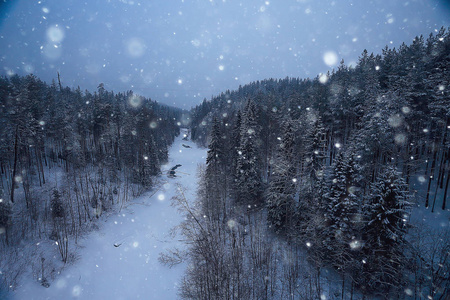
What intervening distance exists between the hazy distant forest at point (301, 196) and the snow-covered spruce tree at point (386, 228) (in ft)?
0.36

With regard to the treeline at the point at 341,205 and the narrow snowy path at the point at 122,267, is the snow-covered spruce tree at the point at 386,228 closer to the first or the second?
the treeline at the point at 341,205

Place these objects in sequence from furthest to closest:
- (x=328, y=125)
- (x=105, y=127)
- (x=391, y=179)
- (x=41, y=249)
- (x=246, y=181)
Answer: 1. (x=105, y=127)
2. (x=328, y=125)
3. (x=246, y=181)
4. (x=41, y=249)
5. (x=391, y=179)

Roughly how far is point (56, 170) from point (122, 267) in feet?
97.3

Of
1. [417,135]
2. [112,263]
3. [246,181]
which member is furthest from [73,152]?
[417,135]

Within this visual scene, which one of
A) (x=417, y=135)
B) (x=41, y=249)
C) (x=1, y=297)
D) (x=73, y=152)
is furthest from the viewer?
(x=73, y=152)

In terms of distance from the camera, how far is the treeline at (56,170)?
20.0 metres

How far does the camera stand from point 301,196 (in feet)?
66.9

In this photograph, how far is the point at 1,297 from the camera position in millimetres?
14609

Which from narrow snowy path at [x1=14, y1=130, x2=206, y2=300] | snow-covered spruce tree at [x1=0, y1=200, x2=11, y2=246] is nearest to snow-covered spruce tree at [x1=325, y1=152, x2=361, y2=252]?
narrow snowy path at [x1=14, y1=130, x2=206, y2=300]

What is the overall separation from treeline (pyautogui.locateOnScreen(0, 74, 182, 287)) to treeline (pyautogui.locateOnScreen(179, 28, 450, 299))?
16250 millimetres

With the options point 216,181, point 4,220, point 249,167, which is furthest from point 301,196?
point 4,220

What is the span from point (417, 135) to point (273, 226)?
907 inches

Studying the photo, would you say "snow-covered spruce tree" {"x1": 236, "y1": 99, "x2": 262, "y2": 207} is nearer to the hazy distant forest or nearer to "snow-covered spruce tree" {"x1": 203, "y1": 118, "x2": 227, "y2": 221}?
the hazy distant forest

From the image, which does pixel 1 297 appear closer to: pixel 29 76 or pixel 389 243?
pixel 389 243
